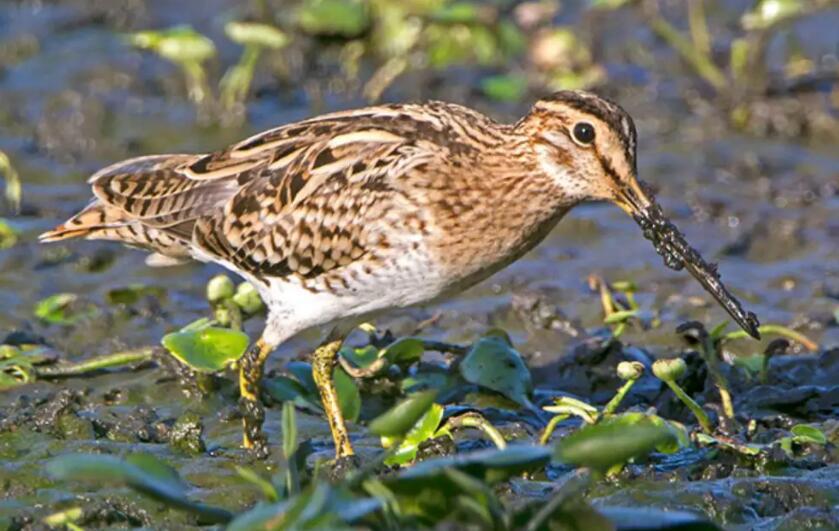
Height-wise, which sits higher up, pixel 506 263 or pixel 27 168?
pixel 506 263

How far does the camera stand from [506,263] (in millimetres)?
7016

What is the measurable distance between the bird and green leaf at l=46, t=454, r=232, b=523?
5.50ft

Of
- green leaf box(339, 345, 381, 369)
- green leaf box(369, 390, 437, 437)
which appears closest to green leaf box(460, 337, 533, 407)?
green leaf box(339, 345, 381, 369)

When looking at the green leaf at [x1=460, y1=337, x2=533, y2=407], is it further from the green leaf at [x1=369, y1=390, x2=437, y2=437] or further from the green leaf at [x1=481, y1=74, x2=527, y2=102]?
the green leaf at [x1=481, y1=74, x2=527, y2=102]

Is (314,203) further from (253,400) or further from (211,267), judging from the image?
(211,267)

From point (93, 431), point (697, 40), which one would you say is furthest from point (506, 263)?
point (697, 40)

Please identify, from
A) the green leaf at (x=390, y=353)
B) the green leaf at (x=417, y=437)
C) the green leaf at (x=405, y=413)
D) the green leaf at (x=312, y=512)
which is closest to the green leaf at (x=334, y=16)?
the green leaf at (x=390, y=353)

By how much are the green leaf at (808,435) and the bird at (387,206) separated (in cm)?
45

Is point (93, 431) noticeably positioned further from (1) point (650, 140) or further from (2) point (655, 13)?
(2) point (655, 13)

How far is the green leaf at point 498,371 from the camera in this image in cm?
746

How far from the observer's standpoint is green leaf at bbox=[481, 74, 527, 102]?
1119cm

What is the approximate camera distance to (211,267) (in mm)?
9438

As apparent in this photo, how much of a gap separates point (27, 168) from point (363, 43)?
2522 millimetres

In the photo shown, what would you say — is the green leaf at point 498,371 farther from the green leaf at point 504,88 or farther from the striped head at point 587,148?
the green leaf at point 504,88
